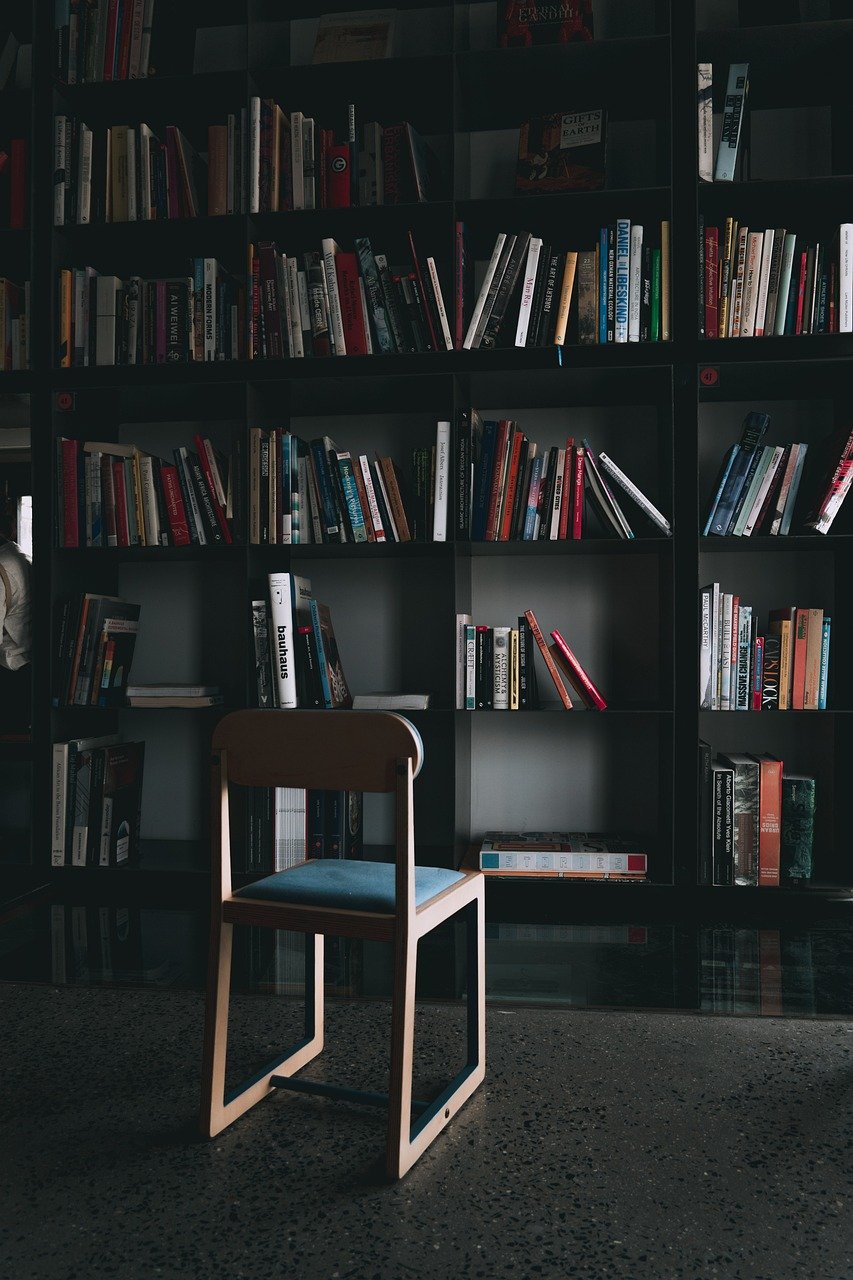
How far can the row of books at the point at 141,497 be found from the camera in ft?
9.11

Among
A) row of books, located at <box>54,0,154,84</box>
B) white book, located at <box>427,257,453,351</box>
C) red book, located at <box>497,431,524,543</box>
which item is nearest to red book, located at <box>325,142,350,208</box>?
white book, located at <box>427,257,453,351</box>

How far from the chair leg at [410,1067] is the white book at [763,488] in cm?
150

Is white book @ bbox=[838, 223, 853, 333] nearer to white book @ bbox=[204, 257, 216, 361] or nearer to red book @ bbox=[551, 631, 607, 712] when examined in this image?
red book @ bbox=[551, 631, 607, 712]

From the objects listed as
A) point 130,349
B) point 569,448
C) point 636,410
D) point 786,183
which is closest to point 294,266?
point 130,349

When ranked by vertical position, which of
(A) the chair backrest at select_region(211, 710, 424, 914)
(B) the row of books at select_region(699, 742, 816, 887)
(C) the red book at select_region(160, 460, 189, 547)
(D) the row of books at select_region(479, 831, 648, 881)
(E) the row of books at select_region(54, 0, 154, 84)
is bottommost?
(D) the row of books at select_region(479, 831, 648, 881)

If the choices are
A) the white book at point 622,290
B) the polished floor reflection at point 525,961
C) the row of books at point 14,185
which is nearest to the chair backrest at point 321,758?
the polished floor reflection at point 525,961

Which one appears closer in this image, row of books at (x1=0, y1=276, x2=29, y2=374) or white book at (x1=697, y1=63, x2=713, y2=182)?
white book at (x1=697, y1=63, x2=713, y2=182)

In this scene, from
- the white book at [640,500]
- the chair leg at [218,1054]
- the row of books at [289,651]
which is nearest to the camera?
the chair leg at [218,1054]

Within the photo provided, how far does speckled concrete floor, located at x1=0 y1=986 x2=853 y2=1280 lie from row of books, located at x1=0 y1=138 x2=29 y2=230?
7.89 feet

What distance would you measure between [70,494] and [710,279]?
2.01m

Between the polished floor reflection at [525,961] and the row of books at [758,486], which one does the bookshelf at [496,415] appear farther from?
the polished floor reflection at [525,961]

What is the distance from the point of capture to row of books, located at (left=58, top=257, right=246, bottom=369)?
276 cm

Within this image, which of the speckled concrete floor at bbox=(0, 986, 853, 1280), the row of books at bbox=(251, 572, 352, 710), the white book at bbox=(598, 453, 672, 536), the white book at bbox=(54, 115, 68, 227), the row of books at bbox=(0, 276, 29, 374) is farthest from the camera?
the row of books at bbox=(0, 276, 29, 374)

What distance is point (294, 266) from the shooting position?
2.71 m
